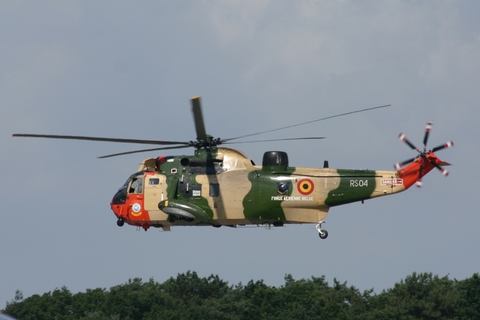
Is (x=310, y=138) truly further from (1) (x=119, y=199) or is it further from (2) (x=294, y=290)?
(2) (x=294, y=290)

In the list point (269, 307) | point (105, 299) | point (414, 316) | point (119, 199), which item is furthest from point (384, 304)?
point (119, 199)

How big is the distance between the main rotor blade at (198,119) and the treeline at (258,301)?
4118cm

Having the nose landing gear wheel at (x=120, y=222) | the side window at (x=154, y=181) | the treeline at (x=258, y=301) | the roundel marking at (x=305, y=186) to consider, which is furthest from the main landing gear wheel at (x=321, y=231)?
the treeline at (x=258, y=301)

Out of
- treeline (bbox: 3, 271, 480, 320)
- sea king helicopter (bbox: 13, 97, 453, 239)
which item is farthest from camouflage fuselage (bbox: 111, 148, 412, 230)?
treeline (bbox: 3, 271, 480, 320)

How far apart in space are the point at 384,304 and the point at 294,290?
8269mm

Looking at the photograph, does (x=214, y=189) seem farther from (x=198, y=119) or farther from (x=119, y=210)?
(x=119, y=210)

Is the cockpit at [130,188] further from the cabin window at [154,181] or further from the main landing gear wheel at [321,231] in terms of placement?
the main landing gear wheel at [321,231]

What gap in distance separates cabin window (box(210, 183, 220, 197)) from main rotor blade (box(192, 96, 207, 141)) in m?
2.09

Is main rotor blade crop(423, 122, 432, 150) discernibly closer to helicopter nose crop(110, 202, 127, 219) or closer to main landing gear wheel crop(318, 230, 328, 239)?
main landing gear wheel crop(318, 230, 328, 239)

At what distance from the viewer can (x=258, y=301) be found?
9481 cm

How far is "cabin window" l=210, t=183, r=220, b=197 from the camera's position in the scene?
49.6 meters

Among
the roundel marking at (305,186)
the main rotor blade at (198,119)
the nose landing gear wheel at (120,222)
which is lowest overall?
the nose landing gear wheel at (120,222)

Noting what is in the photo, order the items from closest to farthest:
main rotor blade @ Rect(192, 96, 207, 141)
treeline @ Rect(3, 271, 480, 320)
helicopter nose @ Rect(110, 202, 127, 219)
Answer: main rotor blade @ Rect(192, 96, 207, 141) < helicopter nose @ Rect(110, 202, 127, 219) < treeline @ Rect(3, 271, 480, 320)

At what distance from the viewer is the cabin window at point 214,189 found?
4956cm
